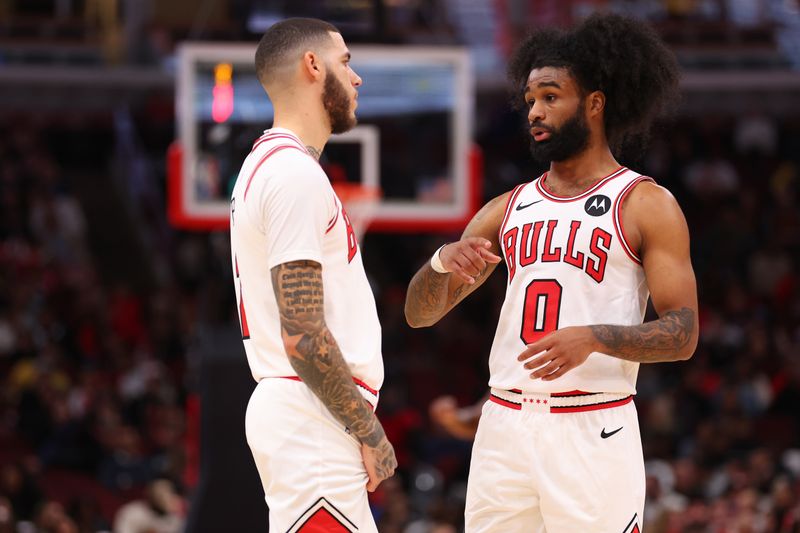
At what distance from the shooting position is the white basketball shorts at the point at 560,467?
4.20m

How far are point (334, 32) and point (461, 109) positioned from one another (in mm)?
6310

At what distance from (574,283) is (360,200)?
5448mm

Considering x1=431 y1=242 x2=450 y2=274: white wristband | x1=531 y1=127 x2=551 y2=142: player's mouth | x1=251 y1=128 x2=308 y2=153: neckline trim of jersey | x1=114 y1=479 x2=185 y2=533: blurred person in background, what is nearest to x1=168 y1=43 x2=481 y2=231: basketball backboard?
x1=114 y1=479 x2=185 y2=533: blurred person in background

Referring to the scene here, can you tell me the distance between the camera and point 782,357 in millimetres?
14430

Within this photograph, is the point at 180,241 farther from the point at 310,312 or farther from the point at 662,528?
the point at 310,312

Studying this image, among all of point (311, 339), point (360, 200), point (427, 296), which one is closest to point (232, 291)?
point (360, 200)

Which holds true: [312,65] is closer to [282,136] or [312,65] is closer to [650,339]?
[282,136]

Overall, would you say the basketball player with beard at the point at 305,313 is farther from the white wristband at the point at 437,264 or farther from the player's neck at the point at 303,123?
the white wristband at the point at 437,264

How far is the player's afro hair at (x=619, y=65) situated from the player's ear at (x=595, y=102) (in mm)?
18

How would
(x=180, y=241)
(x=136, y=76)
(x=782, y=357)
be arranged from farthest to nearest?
(x=180, y=241) → (x=136, y=76) → (x=782, y=357)

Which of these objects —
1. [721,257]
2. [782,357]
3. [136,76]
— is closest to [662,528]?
[782,357]

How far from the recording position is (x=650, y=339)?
4.09 m

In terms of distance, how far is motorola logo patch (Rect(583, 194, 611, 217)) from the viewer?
171 inches

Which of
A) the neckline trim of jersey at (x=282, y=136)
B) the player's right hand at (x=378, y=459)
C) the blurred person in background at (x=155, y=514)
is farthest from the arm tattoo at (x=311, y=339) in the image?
the blurred person in background at (x=155, y=514)
